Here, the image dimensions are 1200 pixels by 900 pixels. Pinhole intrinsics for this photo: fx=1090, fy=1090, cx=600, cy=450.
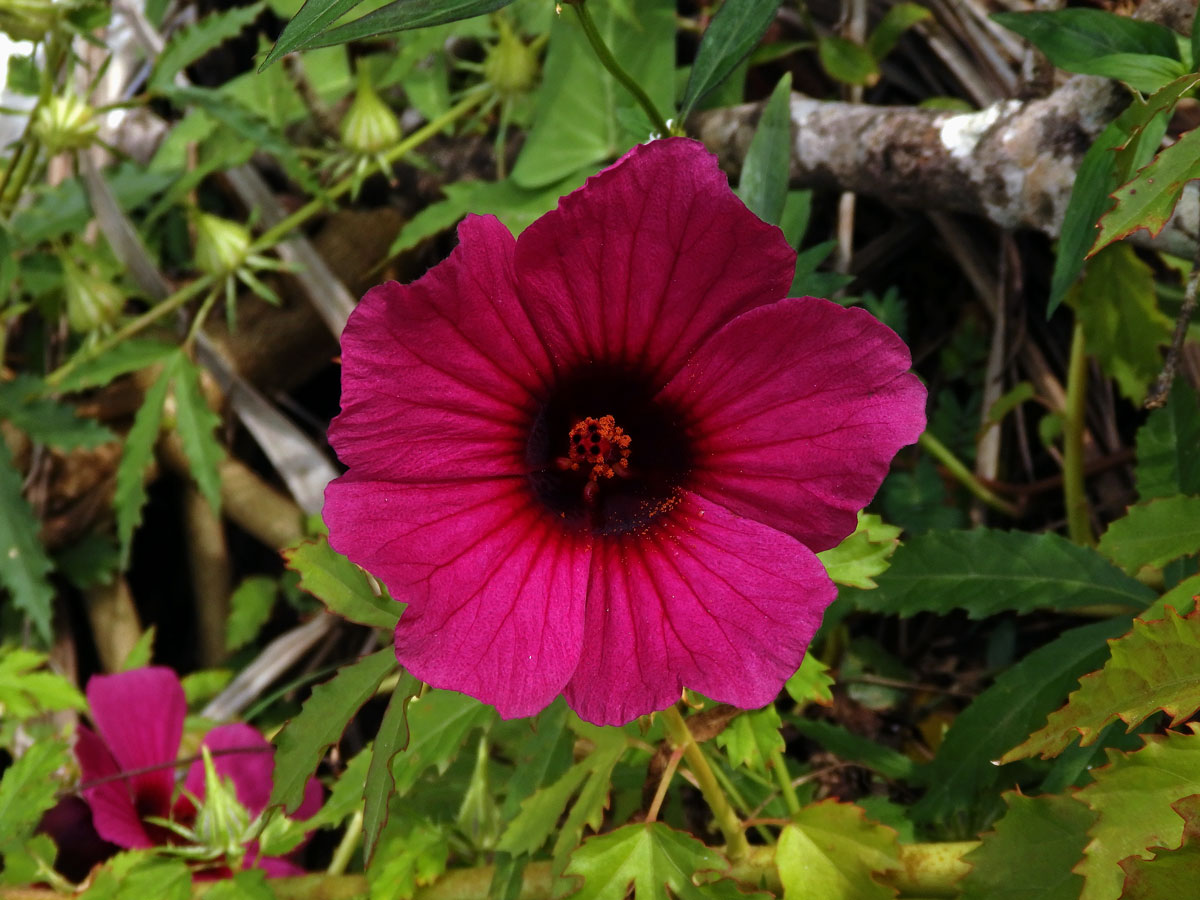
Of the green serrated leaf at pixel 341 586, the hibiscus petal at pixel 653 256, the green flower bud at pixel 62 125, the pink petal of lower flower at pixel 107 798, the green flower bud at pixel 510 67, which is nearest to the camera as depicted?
the hibiscus petal at pixel 653 256

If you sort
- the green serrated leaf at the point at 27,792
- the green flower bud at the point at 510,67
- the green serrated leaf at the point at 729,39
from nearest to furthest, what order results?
1. the green serrated leaf at the point at 729,39
2. the green serrated leaf at the point at 27,792
3. the green flower bud at the point at 510,67

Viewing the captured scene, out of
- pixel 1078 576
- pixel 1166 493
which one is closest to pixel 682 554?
pixel 1078 576

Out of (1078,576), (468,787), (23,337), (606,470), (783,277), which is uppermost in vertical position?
(23,337)

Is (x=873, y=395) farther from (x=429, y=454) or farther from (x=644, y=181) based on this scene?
(x=429, y=454)

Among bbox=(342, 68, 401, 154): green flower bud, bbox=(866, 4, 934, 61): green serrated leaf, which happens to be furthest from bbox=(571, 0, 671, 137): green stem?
bbox=(342, 68, 401, 154): green flower bud

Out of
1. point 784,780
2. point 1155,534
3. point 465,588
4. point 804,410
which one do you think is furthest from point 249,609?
point 1155,534

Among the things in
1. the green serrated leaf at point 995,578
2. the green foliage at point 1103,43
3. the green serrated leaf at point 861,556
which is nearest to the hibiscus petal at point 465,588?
the green serrated leaf at point 861,556

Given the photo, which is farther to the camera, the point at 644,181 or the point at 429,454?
the point at 429,454

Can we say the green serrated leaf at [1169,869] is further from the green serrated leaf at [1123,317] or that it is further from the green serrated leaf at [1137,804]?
the green serrated leaf at [1123,317]
